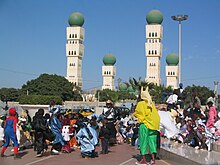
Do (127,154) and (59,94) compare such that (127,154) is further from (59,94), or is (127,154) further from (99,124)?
(59,94)

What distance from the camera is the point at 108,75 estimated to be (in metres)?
91.1

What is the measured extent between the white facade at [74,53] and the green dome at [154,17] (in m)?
15.6

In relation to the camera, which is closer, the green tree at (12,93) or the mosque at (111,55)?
the green tree at (12,93)

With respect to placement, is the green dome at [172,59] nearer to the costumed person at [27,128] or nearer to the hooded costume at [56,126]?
the costumed person at [27,128]

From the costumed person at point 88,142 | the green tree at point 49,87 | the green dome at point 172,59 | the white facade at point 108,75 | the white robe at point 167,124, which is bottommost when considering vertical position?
the costumed person at point 88,142

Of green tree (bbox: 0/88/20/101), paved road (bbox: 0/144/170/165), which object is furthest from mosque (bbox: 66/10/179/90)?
paved road (bbox: 0/144/170/165)

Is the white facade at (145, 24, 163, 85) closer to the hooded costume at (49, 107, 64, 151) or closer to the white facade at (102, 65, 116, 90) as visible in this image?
the white facade at (102, 65, 116, 90)

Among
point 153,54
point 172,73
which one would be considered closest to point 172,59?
point 153,54

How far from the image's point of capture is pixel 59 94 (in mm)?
59250

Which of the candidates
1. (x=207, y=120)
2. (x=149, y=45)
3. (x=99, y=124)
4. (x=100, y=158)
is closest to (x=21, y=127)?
(x=99, y=124)

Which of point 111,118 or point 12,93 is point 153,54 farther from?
point 111,118

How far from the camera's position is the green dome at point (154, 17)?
77.1 meters

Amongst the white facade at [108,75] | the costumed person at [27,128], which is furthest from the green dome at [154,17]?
the costumed person at [27,128]

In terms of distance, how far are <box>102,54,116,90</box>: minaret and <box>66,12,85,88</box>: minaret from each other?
6.22 metres
